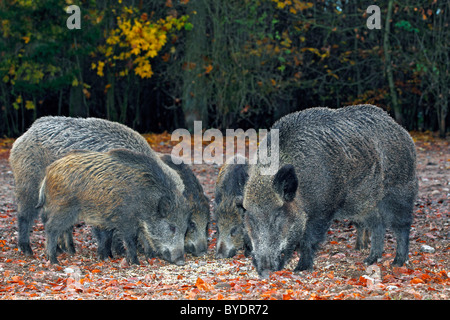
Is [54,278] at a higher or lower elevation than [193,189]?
lower

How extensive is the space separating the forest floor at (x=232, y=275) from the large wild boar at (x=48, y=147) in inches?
18.6

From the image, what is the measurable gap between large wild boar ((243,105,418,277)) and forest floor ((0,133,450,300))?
0.94ft

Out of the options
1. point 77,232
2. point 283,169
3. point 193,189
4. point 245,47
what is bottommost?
point 77,232

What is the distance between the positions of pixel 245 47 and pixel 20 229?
35.2 ft

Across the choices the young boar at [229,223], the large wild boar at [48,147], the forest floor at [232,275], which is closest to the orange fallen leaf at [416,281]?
the forest floor at [232,275]

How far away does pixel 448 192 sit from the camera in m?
10.1

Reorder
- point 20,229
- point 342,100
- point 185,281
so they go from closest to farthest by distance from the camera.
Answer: point 185,281 < point 20,229 < point 342,100

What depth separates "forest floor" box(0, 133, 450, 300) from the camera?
5.04 m

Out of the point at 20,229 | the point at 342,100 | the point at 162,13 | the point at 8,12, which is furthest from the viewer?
the point at 342,100

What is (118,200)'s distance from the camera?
6.56m

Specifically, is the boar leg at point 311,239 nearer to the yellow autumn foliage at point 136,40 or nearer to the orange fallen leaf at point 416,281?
the orange fallen leaf at point 416,281

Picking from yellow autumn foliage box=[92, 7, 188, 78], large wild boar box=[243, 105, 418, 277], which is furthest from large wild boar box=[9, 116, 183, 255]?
yellow autumn foliage box=[92, 7, 188, 78]

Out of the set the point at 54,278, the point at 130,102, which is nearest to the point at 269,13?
the point at 130,102

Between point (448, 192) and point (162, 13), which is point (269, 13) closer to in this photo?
point (162, 13)
